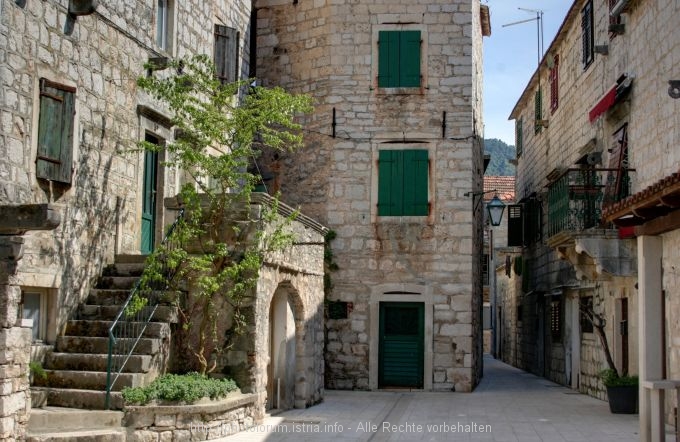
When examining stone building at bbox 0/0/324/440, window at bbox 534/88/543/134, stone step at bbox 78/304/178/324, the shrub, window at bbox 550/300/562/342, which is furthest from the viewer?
window at bbox 534/88/543/134

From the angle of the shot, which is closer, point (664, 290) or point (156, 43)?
point (664, 290)

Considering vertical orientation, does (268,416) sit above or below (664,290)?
below

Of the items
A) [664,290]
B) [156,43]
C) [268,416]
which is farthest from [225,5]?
[664,290]

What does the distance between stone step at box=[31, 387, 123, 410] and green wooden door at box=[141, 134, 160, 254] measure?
3435 millimetres

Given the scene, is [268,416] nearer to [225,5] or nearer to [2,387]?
[2,387]

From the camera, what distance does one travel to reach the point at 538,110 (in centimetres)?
2319

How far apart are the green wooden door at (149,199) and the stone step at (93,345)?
2612 millimetres

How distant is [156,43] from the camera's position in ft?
43.0

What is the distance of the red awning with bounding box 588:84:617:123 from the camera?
595 inches

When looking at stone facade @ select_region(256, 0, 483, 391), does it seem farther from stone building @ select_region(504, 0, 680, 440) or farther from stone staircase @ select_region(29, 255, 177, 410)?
stone staircase @ select_region(29, 255, 177, 410)

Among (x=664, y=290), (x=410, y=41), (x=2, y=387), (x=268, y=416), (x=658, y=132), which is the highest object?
(x=410, y=41)

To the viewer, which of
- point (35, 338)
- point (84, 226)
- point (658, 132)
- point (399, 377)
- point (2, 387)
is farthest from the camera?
point (399, 377)

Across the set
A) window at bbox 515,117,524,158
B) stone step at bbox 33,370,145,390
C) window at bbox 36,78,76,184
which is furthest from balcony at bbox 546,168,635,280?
window at bbox 515,117,524,158

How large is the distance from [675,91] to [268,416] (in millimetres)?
7268
